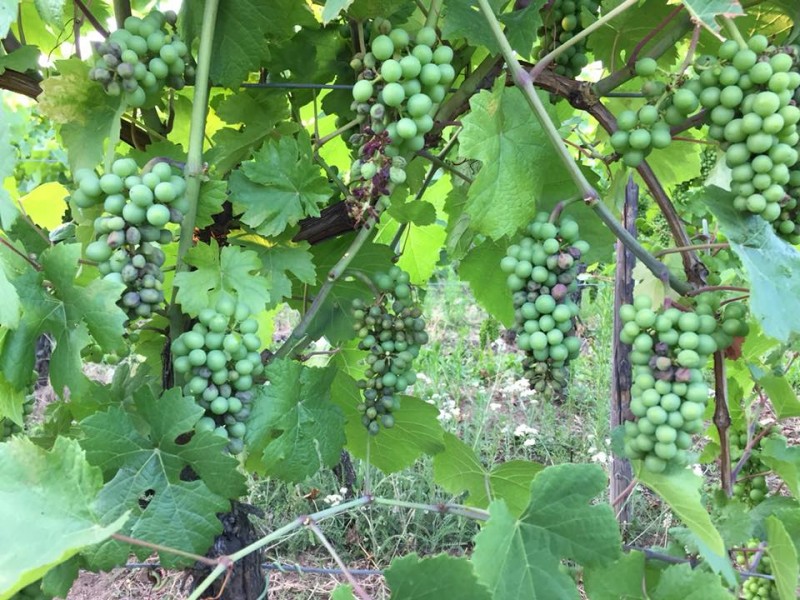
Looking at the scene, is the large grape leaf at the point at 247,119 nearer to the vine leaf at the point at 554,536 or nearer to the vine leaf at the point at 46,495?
the vine leaf at the point at 46,495

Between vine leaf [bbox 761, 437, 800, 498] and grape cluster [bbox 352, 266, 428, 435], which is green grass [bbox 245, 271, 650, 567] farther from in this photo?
vine leaf [bbox 761, 437, 800, 498]

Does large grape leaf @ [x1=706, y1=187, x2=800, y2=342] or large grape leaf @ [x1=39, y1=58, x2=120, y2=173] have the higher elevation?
large grape leaf @ [x1=39, y1=58, x2=120, y2=173]

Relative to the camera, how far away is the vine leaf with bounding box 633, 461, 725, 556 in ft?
2.98

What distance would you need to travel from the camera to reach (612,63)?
56.6 inches

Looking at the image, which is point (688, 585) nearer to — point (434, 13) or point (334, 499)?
point (434, 13)

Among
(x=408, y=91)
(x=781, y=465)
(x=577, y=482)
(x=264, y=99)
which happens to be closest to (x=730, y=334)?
(x=577, y=482)

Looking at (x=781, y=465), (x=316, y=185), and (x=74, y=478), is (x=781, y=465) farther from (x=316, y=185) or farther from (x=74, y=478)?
(x=74, y=478)

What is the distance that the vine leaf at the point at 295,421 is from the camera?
116 cm

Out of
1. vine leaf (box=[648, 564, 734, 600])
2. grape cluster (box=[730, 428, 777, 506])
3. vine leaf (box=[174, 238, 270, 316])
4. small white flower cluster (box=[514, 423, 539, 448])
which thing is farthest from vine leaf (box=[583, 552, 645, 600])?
small white flower cluster (box=[514, 423, 539, 448])

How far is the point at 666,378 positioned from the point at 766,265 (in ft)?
0.71

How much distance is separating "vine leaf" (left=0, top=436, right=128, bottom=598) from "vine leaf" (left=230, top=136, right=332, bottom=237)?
0.52 metres

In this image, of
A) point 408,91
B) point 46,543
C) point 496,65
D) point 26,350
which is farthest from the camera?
point 496,65

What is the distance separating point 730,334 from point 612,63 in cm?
72

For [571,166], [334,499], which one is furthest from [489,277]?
[334,499]
